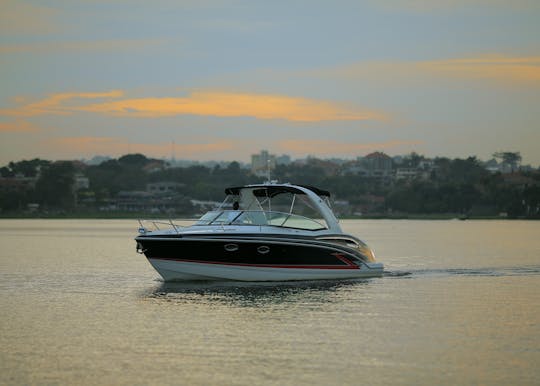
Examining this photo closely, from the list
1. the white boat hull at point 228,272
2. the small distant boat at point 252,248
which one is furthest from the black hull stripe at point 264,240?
the white boat hull at point 228,272

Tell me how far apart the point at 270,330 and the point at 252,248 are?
9059 mm

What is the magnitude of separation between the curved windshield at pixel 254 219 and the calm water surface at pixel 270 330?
7.19 feet

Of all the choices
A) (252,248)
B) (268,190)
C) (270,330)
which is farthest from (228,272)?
(270,330)

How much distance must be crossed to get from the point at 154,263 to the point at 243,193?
542 cm

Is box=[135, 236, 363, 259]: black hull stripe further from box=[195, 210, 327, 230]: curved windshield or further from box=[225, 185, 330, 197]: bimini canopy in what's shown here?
box=[225, 185, 330, 197]: bimini canopy

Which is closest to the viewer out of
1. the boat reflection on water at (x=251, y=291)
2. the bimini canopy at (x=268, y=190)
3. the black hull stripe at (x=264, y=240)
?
the boat reflection on water at (x=251, y=291)

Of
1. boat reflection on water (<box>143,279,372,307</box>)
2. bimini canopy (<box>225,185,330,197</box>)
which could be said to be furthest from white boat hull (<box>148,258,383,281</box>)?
bimini canopy (<box>225,185,330,197</box>)

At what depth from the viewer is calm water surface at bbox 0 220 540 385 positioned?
20.7 m

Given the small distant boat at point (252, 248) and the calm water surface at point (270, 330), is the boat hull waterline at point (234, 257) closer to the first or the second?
the small distant boat at point (252, 248)

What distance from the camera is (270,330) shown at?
84.9 ft

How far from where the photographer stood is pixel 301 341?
2425cm

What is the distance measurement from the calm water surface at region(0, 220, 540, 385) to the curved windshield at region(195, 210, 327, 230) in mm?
2191

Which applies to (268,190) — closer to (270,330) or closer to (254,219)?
(254,219)

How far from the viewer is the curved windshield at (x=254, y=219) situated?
36.0 m
